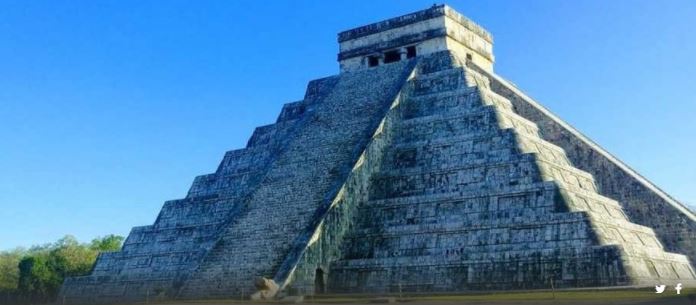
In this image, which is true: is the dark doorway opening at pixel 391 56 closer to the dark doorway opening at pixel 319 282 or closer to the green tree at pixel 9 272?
the dark doorway opening at pixel 319 282

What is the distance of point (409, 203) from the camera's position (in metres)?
22.2

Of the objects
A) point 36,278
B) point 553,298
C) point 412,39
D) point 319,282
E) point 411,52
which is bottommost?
point 553,298

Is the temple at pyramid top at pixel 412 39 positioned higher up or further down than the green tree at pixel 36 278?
higher up

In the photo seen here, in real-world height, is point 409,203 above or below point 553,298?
above

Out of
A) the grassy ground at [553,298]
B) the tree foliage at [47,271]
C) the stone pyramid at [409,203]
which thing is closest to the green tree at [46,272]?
the tree foliage at [47,271]

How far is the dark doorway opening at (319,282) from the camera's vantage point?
21.3m

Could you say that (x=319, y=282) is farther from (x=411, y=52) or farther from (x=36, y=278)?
(x=36, y=278)

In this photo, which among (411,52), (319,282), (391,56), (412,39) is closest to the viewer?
(319,282)

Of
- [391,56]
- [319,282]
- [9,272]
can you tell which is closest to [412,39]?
[391,56]

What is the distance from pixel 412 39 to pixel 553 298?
52.1 ft

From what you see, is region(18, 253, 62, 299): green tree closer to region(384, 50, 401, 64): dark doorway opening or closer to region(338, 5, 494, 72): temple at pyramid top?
region(338, 5, 494, 72): temple at pyramid top

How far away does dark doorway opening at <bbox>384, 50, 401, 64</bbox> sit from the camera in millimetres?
29677

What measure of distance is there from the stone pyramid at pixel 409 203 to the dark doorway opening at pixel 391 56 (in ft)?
0.32

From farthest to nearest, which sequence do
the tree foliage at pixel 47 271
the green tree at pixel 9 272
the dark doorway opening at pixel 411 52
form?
the green tree at pixel 9 272
the tree foliage at pixel 47 271
the dark doorway opening at pixel 411 52
